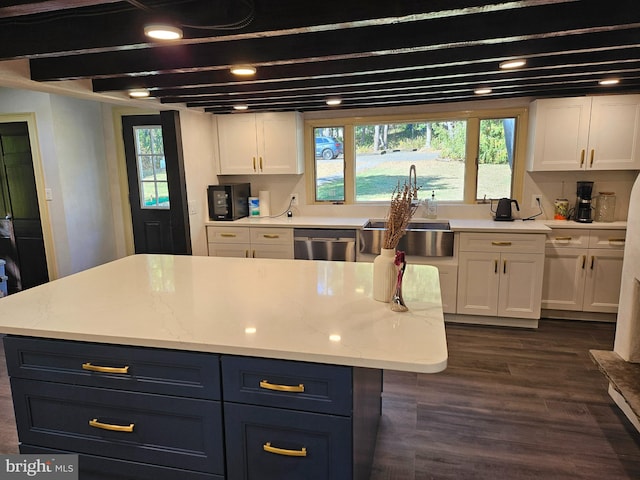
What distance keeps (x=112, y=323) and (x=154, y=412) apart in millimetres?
380

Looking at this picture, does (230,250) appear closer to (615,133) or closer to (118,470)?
(118,470)

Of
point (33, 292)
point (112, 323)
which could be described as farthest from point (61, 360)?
point (33, 292)

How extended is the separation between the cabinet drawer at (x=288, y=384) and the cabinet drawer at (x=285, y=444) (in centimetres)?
3

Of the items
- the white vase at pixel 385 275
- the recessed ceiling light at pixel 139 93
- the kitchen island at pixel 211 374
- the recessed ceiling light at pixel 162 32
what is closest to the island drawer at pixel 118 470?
the kitchen island at pixel 211 374

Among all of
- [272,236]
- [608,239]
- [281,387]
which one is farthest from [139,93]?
[608,239]

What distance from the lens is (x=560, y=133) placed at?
3.71 m

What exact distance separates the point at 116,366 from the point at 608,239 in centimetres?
394

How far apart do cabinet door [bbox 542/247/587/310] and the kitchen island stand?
2447 millimetres

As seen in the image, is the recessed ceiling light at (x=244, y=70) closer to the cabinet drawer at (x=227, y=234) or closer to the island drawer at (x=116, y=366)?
the island drawer at (x=116, y=366)

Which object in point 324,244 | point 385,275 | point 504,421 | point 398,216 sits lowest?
point 504,421

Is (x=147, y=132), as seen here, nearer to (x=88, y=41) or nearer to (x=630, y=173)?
(x=88, y=41)

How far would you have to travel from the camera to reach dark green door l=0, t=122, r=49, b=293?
452 cm

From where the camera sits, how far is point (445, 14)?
5.30 feet

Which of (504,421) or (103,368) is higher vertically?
(103,368)
